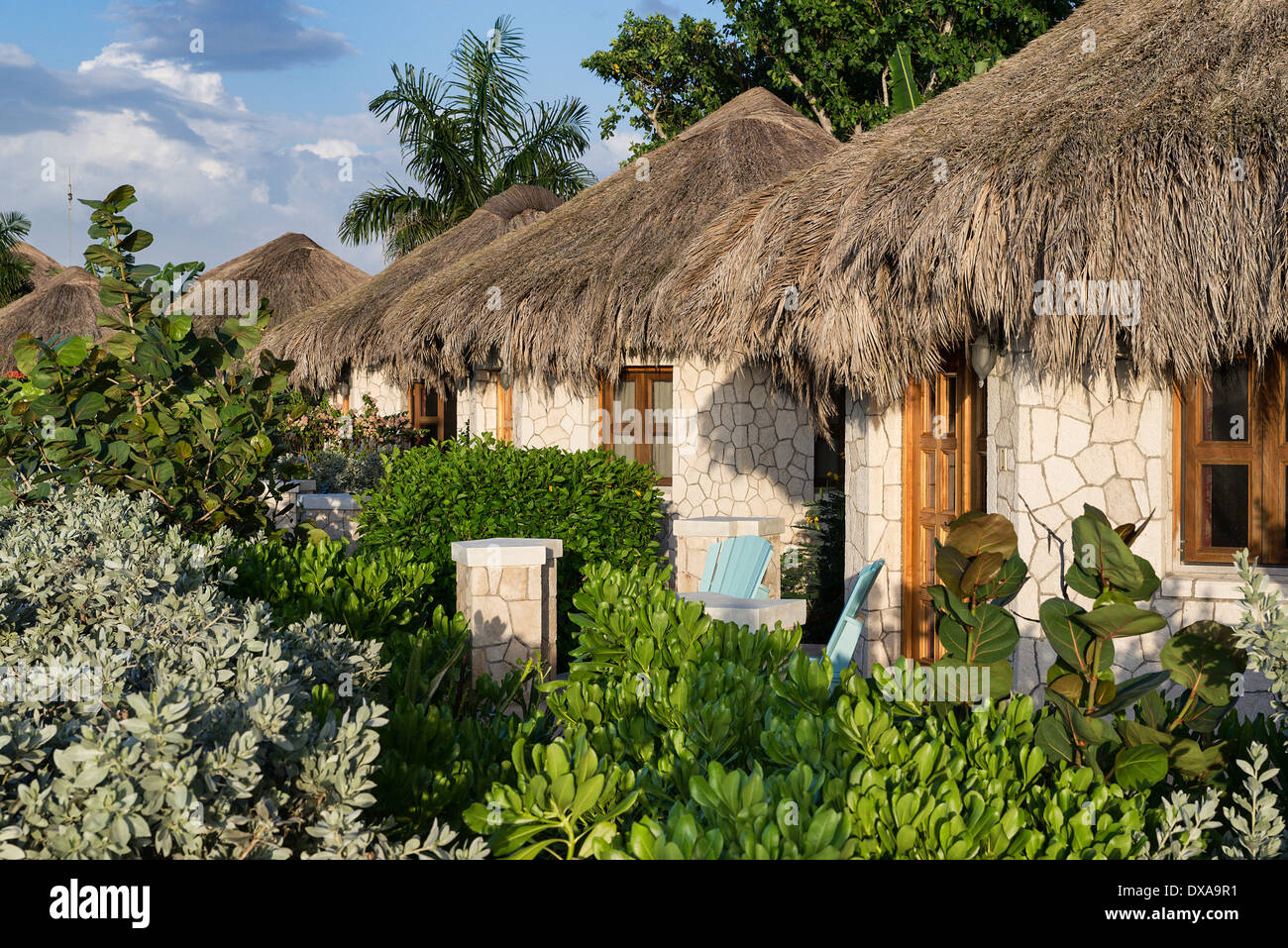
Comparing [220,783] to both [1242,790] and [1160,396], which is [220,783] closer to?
[1242,790]

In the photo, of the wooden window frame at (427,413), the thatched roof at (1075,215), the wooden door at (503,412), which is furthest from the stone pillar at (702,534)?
the wooden window frame at (427,413)

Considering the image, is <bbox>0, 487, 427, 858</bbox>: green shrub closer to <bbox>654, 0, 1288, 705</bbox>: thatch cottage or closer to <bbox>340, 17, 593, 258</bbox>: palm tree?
<bbox>654, 0, 1288, 705</bbox>: thatch cottage

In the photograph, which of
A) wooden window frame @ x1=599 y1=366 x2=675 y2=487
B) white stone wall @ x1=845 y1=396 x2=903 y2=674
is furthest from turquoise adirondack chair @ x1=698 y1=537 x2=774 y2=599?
wooden window frame @ x1=599 y1=366 x2=675 y2=487

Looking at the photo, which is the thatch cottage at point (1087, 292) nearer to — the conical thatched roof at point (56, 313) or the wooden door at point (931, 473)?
the wooden door at point (931, 473)

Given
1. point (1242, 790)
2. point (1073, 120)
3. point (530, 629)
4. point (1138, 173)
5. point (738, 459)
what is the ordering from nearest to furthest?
point (1242, 790) → point (1138, 173) → point (1073, 120) → point (530, 629) → point (738, 459)

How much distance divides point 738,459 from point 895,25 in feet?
33.9

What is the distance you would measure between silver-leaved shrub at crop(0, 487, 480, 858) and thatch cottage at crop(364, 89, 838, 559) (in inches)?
299

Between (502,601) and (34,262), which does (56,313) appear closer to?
(34,262)

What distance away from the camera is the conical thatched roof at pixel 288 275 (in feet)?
66.3

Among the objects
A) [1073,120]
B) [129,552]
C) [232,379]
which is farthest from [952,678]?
[232,379]

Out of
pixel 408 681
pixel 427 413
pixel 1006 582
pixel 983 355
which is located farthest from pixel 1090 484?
pixel 427 413

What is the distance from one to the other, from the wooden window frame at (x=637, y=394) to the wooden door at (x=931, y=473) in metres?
4.71

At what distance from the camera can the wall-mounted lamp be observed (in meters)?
5.69

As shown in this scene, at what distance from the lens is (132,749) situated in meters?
1.63
